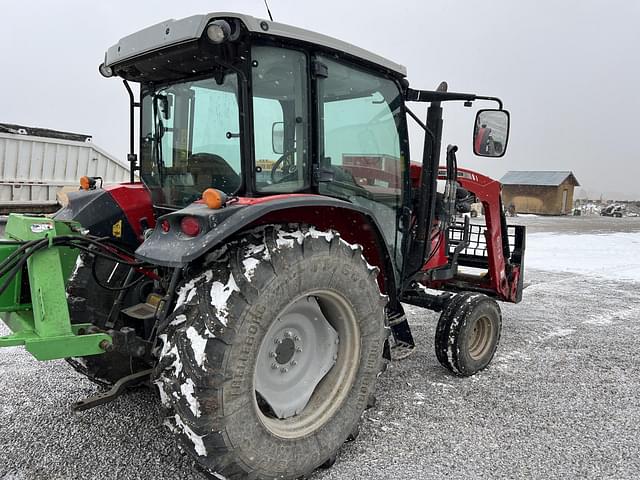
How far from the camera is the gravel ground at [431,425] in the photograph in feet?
8.66

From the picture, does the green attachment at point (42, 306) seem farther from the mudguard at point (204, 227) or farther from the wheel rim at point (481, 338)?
the wheel rim at point (481, 338)

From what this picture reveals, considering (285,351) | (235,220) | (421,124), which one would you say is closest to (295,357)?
(285,351)

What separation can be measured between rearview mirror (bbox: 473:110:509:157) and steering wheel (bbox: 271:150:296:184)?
Answer: 1593 mm

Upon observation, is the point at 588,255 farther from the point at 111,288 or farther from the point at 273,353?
the point at 111,288

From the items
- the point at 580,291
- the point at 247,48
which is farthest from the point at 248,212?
the point at 580,291

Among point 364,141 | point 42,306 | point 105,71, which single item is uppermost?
point 105,71

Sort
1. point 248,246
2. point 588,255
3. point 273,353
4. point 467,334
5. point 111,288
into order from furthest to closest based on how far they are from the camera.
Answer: point 588,255
point 467,334
point 111,288
point 273,353
point 248,246

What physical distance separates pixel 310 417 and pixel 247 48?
6.10 feet

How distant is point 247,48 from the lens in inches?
98.3

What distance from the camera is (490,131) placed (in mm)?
3695

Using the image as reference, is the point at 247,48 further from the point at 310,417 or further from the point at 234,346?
the point at 310,417

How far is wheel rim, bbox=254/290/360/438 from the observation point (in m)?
2.58

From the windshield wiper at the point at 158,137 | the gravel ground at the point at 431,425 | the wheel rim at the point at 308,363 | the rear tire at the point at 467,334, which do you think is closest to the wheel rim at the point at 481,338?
the rear tire at the point at 467,334

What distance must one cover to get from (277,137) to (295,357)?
117 centimetres
